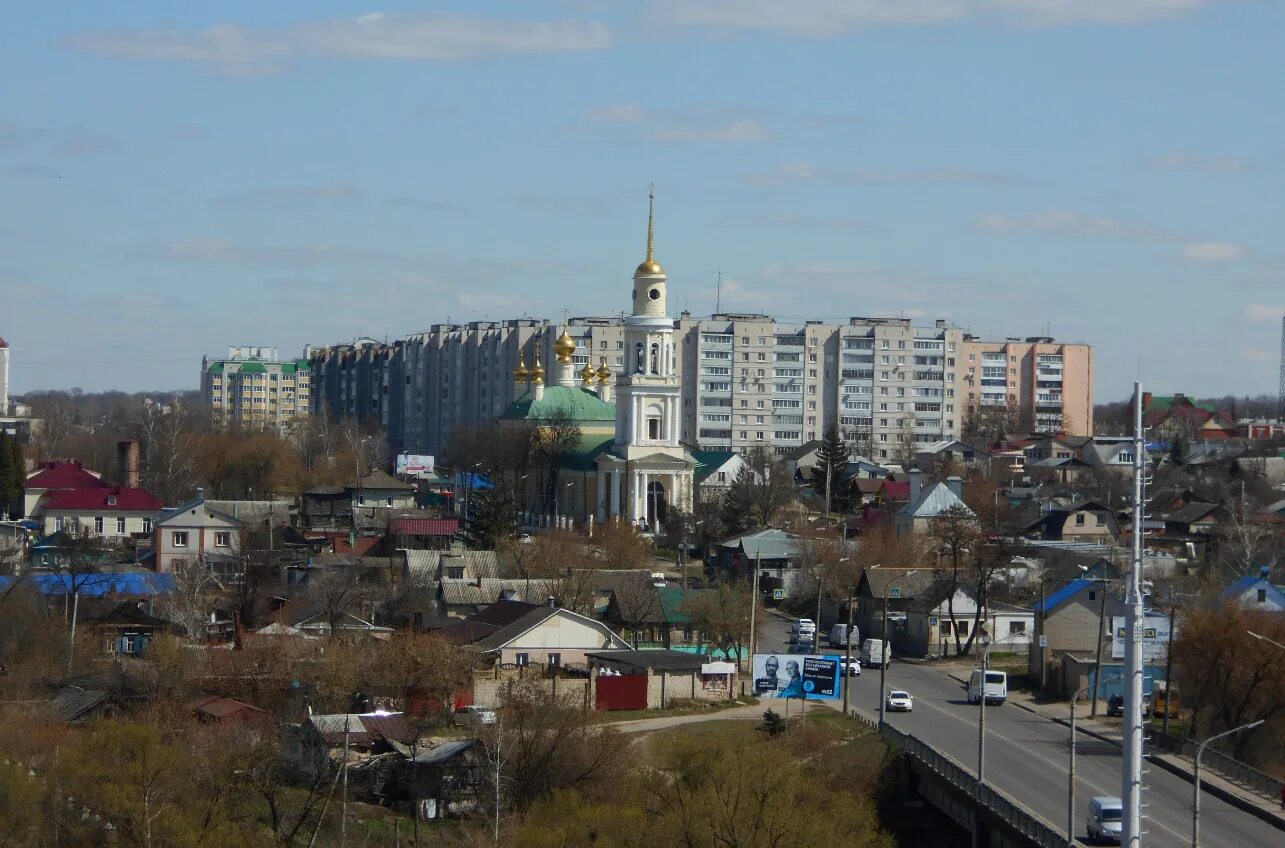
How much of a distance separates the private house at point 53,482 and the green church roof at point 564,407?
19989mm

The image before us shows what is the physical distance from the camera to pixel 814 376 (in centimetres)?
12281

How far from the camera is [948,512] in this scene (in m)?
63.5

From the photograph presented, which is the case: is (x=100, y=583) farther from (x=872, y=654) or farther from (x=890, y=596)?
(x=890, y=596)

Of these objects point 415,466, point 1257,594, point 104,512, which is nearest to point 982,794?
point 1257,594

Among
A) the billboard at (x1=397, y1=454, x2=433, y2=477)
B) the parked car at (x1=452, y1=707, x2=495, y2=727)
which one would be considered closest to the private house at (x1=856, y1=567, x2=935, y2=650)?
the parked car at (x1=452, y1=707, x2=495, y2=727)

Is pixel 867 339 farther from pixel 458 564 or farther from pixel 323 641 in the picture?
pixel 323 641

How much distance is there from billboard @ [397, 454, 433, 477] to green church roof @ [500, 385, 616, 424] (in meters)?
10.5

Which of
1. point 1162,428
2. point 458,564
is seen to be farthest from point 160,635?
point 1162,428

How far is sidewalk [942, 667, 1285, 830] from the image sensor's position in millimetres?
30016

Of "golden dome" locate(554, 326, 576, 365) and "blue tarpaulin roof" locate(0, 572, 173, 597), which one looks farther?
"golden dome" locate(554, 326, 576, 365)

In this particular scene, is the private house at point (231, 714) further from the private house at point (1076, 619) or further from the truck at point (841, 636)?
the truck at point (841, 636)

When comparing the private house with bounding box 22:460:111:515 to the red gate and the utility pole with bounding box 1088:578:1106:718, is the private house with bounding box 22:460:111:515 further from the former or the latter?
the utility pole with bounding box 1088:578:1106:718

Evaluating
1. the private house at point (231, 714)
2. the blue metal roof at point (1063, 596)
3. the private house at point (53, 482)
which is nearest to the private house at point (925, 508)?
the blue metal roof at point (1063, 596)

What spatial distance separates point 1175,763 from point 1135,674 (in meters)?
19.4
